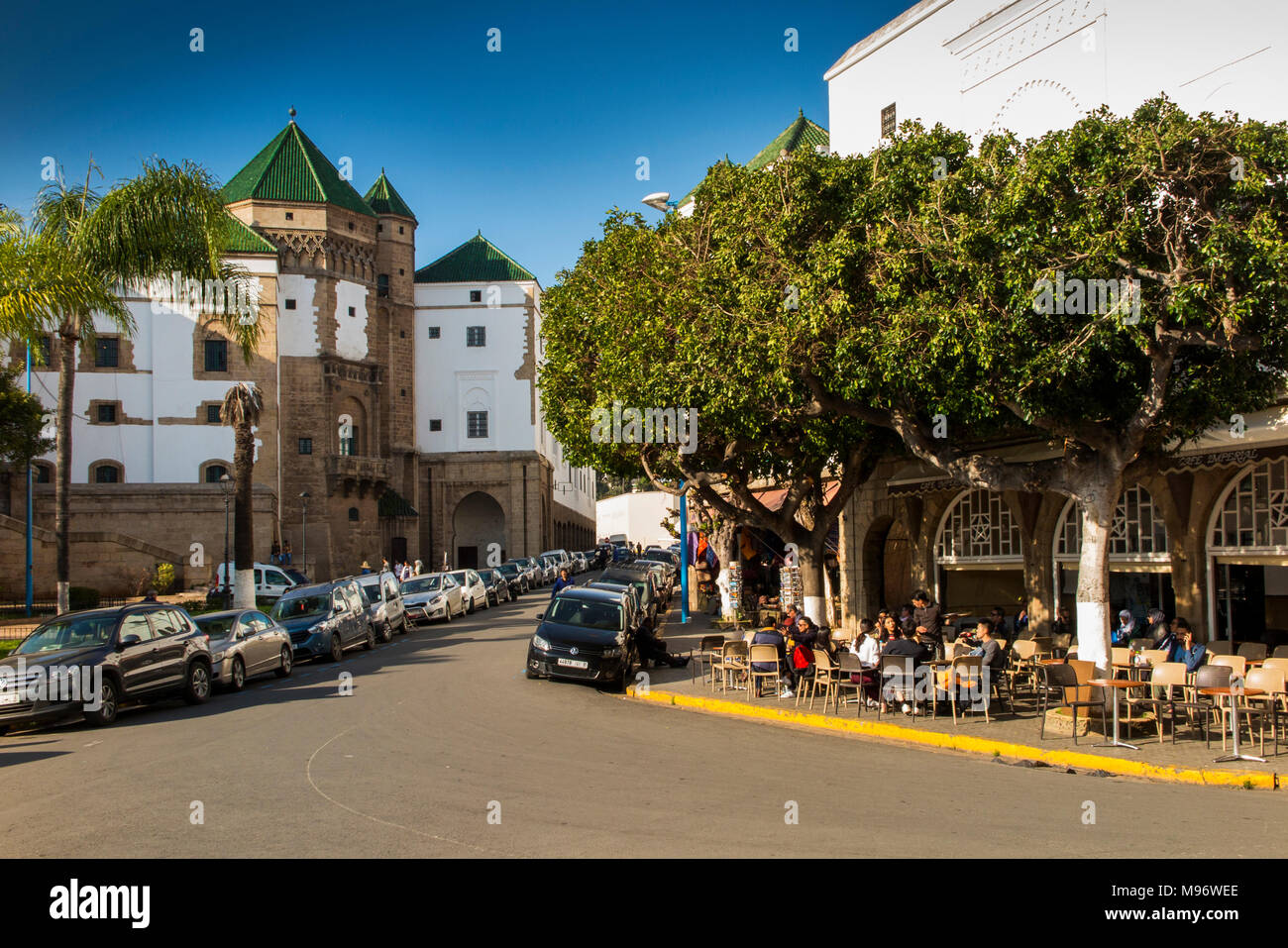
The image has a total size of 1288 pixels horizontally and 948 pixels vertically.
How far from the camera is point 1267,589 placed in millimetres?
17672

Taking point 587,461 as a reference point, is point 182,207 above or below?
above

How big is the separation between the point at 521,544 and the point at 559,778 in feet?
184

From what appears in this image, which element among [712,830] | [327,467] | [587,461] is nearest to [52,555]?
[327,467]

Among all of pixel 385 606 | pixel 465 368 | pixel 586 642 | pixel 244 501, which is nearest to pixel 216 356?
pixel 465 368

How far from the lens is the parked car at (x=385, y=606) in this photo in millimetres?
26250

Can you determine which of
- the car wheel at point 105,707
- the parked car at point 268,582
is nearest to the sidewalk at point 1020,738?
the car wheel at point 105,707

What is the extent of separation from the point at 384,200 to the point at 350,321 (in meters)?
9.78

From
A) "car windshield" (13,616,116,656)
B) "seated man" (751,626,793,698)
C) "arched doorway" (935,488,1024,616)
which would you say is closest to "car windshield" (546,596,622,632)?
"seated man" (751,626,793,698)

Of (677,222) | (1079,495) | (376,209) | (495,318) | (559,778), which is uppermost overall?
(376,209)

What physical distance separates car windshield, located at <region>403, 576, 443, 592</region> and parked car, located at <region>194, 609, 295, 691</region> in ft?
40.9

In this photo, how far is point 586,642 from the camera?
18.0 metres

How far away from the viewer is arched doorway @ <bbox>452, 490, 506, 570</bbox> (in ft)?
221

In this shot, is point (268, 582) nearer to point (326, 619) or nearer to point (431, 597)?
point (431, 597)
